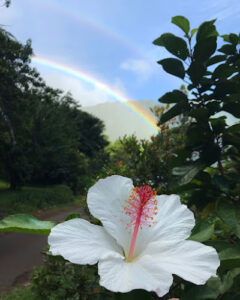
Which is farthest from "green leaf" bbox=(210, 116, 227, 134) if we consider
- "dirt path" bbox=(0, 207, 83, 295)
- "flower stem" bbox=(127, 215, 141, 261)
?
"dirt path" bbox=(0, 207, 83, 295)

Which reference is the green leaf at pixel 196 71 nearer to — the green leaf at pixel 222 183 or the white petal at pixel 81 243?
the green leaf at pixel 222 183

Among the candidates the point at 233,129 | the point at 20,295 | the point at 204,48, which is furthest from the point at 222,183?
the point at 20,295

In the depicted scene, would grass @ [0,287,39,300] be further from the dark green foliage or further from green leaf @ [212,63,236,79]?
green leaf @ [212,63,236,79]

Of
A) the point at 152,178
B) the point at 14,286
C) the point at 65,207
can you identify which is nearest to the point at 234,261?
the point at 152,178

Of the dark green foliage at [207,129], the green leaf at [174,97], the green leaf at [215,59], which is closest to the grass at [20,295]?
the dark green foliage at [207,129]

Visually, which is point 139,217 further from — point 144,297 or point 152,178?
point 152,178
